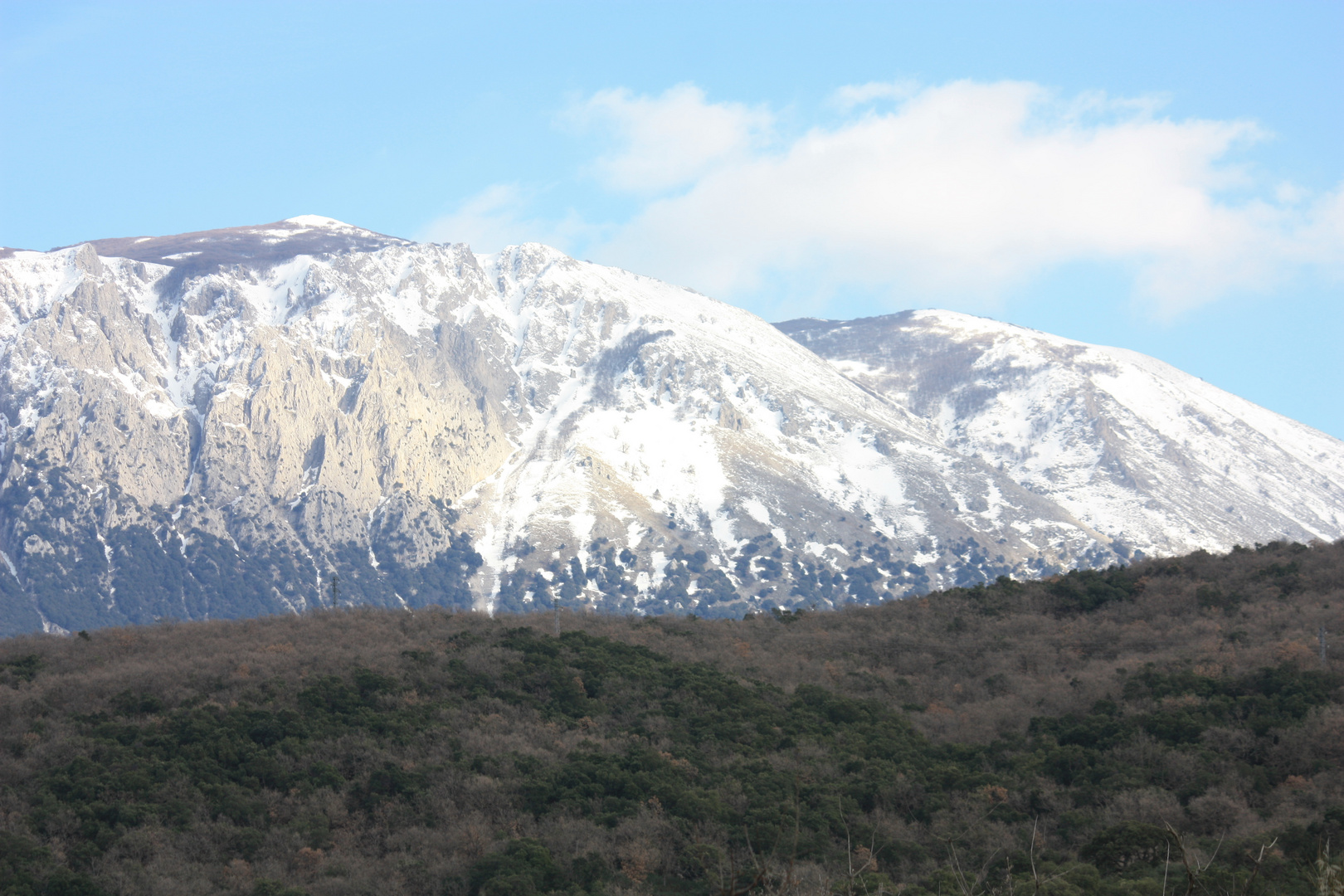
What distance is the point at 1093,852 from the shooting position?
31.1 metres

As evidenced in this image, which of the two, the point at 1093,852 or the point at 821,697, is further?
the point at 821,697

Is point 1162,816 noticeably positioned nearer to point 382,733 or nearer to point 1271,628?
point 1271,628

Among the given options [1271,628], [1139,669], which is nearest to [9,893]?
[1139,669]

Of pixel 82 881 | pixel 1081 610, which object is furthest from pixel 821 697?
pixel 82 881

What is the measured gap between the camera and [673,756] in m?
41.4

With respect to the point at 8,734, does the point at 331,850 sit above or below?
below

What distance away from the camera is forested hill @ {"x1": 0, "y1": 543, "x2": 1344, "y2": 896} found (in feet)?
105

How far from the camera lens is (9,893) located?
30.2 metres

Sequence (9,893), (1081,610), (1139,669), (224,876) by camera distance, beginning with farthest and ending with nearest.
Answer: (1081,610) → (1139,669) → (224,876) → (9,893)

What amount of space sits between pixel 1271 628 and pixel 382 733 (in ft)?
130

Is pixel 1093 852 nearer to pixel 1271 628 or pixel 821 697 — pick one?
pixel 821 697

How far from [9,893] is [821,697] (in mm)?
30905

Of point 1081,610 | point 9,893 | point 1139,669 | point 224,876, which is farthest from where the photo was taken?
point 1081,610

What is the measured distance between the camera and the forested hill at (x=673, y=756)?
3188 cm
